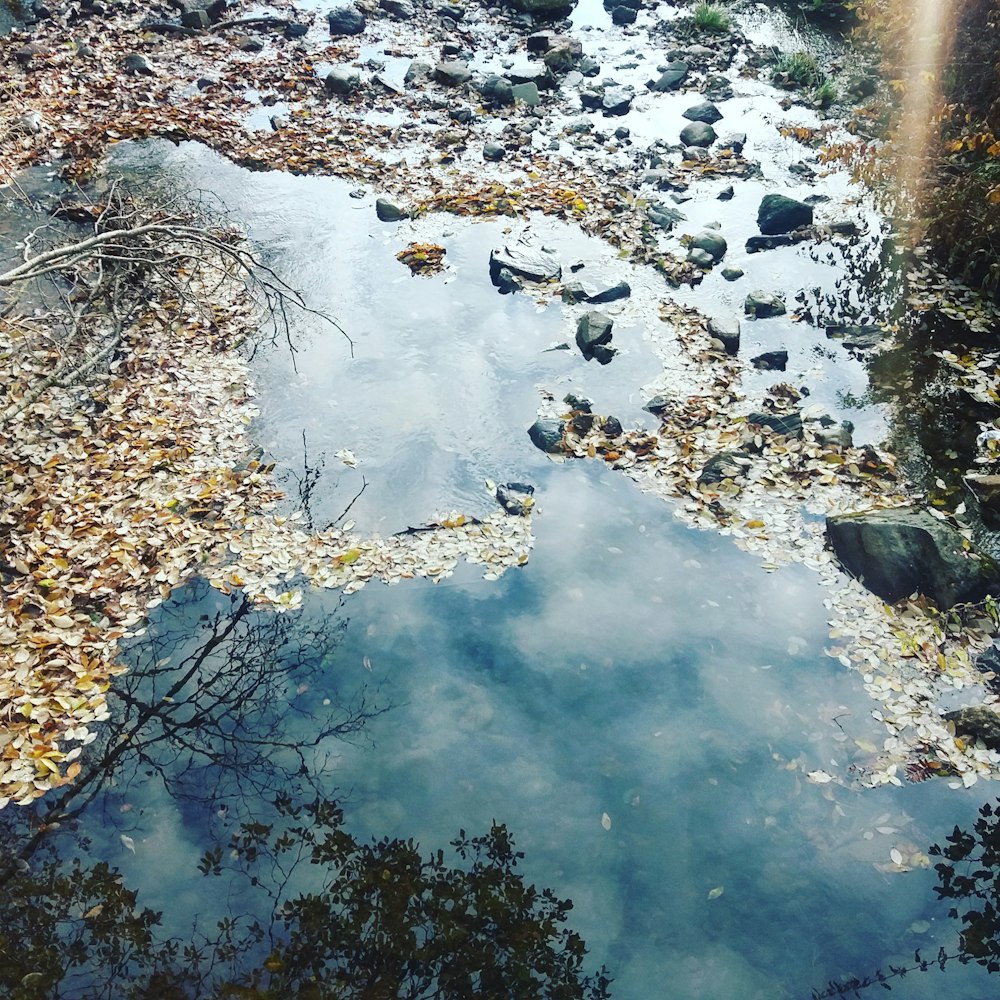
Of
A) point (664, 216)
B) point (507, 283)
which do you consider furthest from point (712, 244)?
point (507, 283)

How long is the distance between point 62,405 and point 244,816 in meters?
4.32

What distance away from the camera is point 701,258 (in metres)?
9.00

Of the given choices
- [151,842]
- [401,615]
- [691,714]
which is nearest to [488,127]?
[401,615]

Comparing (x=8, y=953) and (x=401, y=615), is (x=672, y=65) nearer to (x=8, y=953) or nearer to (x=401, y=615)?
(x=401, y=615)

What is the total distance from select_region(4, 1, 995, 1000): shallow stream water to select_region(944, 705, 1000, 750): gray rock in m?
0.44

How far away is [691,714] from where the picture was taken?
510 centimetres

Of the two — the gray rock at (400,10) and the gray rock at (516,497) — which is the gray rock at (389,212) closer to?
the gray rock at (516,497)

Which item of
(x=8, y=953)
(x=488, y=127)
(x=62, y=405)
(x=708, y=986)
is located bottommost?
(x=8, y=953)

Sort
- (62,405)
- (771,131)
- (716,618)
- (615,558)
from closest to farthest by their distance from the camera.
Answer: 1. (716,618)
2. (615,558)
3. (62,405)
4. (771,131)

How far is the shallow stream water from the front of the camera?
4215 millimetres

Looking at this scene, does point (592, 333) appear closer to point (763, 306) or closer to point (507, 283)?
point (507, 283)

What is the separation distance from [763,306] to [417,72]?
26.5 feet

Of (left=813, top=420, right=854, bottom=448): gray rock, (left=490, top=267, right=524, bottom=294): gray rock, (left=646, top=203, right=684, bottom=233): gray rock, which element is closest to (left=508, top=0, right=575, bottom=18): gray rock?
(left=646, top=203, right=684, bottom=233): gray rock

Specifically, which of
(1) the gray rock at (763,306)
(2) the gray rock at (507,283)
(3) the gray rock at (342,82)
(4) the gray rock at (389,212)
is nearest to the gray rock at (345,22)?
(3) the gray rock at (342,82)
